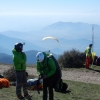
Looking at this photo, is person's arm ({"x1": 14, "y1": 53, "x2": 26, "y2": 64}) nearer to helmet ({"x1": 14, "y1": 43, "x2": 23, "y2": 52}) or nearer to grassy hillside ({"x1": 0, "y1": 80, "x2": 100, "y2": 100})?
helmet ({"x1": 14, "y1": 43, "x2": 23, "y2": 52})

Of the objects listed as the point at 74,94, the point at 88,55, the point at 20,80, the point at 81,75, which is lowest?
the point at 74,94

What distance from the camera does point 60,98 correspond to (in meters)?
14.5

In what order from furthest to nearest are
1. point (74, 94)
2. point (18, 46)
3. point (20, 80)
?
point (74, 94), point (20, 80), point (18, 46)

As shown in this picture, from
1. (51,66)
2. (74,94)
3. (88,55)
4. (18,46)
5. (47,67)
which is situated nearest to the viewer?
A: (51,66)

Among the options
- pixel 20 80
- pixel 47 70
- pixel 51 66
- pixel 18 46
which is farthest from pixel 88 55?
pixel 51 66

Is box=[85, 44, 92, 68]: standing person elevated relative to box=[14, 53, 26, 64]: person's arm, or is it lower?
elevated

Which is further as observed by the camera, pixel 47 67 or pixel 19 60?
pixel 19 60

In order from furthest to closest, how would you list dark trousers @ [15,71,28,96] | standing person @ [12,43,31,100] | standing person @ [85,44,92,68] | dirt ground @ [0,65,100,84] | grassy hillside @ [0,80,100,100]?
1. standing person @ [85,44,92,68]
2. dirt ground @ [0,65,100,84]
3. grassy hillside @ [0,80,100,100]
4. dark trousers @ [15,71,28,96]
5. standing person @ [12,43,31,100]

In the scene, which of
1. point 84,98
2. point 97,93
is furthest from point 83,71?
point 84,98

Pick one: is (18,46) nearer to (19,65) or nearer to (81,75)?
(19,65)

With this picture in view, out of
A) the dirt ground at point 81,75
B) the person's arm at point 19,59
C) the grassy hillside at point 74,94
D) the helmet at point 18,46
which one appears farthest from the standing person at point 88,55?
A: the helmet at point 18,46

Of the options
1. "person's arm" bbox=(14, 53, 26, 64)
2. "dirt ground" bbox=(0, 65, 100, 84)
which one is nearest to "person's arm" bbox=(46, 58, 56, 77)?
Answer: "person's arm" bbox=(14, 53, 26, 64)

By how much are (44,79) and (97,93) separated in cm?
562

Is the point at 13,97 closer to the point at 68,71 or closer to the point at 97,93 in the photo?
the point at 97,93
